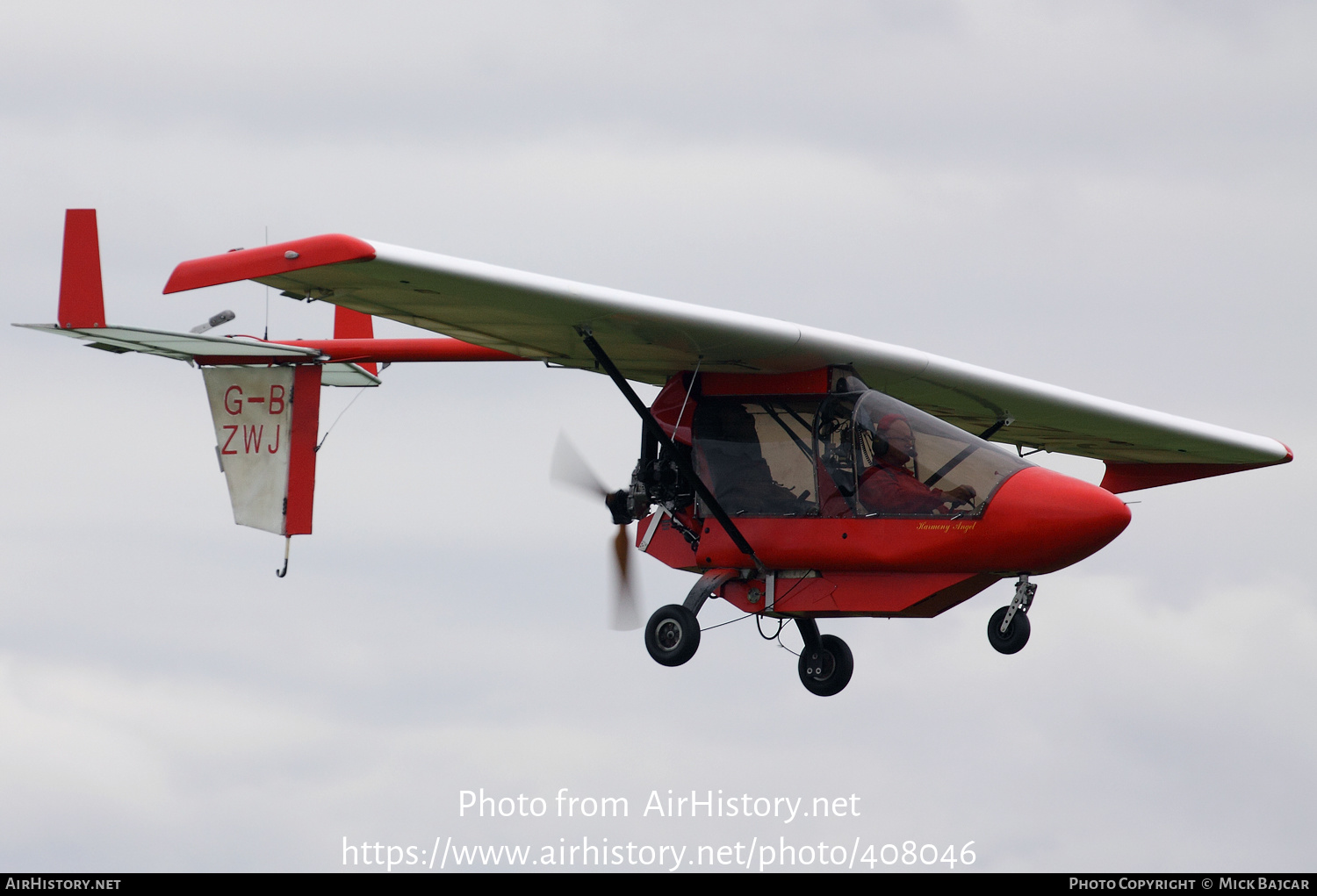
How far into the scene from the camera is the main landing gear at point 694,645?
53.9 ft

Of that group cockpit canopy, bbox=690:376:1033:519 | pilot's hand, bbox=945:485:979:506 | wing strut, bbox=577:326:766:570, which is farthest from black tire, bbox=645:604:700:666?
pilot's hand, bbox=945:485:979:506

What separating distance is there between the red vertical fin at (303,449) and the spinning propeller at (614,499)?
298 cm

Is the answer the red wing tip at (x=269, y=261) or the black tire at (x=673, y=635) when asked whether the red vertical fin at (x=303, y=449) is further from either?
the red wing tip at (x=269, y=261)

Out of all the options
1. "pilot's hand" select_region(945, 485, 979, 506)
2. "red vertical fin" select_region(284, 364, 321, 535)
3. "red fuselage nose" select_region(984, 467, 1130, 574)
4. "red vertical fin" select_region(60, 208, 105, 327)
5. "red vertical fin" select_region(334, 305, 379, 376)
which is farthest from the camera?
"red vertical fin" select_region(334, 305, 379, 376)

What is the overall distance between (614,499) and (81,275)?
5.64m

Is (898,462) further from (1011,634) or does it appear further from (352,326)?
(352,326)

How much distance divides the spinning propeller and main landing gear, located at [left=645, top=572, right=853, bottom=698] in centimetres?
52

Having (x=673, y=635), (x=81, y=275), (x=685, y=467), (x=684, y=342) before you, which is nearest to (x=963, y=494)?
(x=685, y=467)

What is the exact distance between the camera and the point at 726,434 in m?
16.6

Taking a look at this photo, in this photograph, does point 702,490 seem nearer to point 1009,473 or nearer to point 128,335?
point 1009,473

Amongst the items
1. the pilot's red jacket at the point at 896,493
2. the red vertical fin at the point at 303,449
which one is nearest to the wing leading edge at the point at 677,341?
the pilot's red jacket at the point at 896,493

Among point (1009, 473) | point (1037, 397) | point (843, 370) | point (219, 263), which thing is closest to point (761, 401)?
point (843, 370)

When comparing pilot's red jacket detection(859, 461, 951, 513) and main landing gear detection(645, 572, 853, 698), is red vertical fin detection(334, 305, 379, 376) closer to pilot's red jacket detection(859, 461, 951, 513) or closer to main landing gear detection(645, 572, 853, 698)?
main landing gear detection(645, 572, 853, 698)

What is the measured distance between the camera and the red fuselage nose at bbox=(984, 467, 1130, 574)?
14945mm
